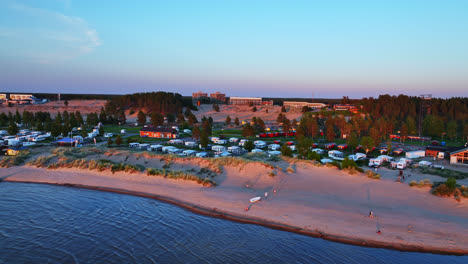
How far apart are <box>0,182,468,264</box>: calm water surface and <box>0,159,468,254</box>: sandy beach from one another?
2.95 ft

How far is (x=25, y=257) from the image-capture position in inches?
478

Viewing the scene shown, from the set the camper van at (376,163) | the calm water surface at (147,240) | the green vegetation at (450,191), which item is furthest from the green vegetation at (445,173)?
the calm water surface at (147,240)

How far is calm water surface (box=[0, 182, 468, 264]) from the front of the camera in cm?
1206

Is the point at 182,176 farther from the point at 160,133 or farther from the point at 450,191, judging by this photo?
the point at 160,133

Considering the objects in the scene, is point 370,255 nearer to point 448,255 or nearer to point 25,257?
point 448,255

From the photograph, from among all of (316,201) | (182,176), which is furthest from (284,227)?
(182,176)

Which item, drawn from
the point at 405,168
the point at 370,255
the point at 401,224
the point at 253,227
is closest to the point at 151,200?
the point at 253,227

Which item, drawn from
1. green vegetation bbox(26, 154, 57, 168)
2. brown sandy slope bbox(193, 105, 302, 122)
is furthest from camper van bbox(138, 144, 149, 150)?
brown sandy slope bbox(193, 105, 302, 122)

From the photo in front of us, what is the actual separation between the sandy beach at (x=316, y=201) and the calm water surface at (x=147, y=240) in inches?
35.4

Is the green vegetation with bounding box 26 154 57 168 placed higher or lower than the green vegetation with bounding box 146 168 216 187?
higher

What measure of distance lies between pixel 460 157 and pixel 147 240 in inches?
1245

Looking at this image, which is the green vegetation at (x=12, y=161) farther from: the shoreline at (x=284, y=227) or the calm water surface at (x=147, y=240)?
the shoreline at (x=284, y=227)

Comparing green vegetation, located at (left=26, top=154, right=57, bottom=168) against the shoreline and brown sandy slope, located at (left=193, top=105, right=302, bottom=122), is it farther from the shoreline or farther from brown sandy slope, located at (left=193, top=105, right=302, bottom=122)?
brown sandy slope, located at (left=193, top=105, right=302, bottom=122)

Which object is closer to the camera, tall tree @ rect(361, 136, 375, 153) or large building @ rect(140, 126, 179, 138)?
tall tree @ rect(361, 136, 375, 153)
